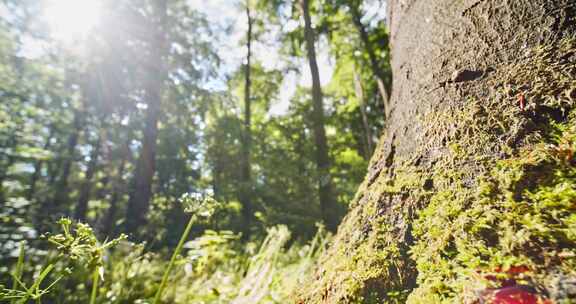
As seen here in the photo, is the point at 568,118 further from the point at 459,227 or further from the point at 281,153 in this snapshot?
the point at 281,153

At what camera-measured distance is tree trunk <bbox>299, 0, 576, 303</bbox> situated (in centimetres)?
85

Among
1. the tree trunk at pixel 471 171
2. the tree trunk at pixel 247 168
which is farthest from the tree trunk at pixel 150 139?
the tree trunk at pixel 471 171

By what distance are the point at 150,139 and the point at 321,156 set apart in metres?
5.14

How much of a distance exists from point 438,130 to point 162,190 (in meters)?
21.9

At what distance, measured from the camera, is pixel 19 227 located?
2.53 metres

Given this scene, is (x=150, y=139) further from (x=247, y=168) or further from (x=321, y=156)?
(x=321, y=156)

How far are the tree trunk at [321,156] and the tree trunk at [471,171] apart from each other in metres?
5.54

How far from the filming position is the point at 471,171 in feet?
3.60

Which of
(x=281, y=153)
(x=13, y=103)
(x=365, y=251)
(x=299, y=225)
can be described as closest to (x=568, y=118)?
(x=365, y=251)

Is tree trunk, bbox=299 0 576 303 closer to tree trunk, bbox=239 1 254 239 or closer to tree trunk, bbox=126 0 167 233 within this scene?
tree trunk, bbox=126 0 167 233

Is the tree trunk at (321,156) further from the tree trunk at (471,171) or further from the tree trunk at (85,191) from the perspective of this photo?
the tree trunk at (85,191)

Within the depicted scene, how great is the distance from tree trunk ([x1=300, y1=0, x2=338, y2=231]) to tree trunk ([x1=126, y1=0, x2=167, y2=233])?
4.68 meters

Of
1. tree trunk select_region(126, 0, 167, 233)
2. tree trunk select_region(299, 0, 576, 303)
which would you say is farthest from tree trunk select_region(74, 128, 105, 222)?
tree trunk select_region(299, 0, 576, 303)

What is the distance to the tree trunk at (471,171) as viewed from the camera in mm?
846
